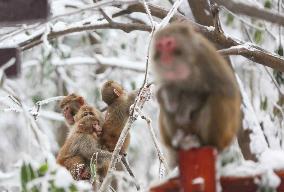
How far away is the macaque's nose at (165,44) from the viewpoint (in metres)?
2.60

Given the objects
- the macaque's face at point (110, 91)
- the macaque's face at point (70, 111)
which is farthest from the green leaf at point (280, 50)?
the macaque's face at point (70, 111)

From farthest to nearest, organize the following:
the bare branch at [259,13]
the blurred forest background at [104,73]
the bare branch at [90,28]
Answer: the bare branch at [90,28] → the bare branch at [259,13] → the blurred forest background at [104,73]

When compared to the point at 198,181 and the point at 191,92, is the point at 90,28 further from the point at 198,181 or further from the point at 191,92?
the point at 198,181

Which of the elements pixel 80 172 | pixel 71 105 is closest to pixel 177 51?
pixel 80 172

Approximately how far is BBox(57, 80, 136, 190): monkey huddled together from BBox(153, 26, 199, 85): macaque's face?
3002mm

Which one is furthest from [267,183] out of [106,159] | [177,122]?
[106,159]

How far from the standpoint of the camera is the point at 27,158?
333 centimetres

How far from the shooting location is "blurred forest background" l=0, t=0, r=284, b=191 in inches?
153

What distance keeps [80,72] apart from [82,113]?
237 inches

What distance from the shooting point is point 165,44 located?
8.54 ft

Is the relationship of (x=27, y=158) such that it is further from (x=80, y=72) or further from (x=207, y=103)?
(x=80, y=72)

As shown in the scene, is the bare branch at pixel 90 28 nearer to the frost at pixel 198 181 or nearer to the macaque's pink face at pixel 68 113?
the macaque's pink face at pixel 68 113

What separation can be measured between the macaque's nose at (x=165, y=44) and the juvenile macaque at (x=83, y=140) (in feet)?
10.1

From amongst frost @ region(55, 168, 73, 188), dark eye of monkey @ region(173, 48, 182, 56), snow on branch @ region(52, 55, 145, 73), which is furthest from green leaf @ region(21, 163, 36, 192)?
snow on branch @ region(52, 55, 145, 73)
